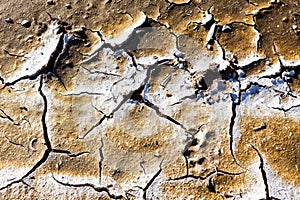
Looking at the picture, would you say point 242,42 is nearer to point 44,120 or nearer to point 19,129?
point 44,120

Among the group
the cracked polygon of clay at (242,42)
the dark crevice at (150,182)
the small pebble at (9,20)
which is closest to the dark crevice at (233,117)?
the cracked polygon of clay at (242,42)

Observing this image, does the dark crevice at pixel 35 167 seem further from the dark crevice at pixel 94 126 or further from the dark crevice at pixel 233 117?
the dark crevice at pixel 233 117

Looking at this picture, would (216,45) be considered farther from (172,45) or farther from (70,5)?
(70,5)

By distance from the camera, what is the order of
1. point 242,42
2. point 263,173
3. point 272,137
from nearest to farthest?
point 263,173
point 272,137
point 242,42

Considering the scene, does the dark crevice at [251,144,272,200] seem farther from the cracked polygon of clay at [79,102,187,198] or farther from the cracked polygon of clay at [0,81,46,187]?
the cracked polygon of clay at [0,81,46,187]

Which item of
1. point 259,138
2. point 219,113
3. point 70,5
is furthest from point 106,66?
point 259,138

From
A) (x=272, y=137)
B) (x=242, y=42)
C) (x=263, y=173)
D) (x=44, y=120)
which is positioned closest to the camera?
(x=263, y=173)

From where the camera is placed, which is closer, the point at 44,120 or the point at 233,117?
the point at 233,117

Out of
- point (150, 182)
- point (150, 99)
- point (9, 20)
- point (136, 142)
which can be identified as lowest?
point (150, 182)

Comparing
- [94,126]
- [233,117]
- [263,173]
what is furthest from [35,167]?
[263,173]
